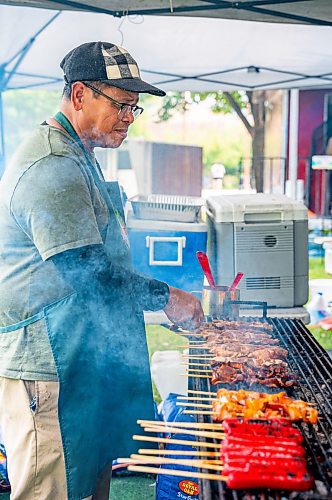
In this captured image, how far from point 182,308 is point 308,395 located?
28.9 inches

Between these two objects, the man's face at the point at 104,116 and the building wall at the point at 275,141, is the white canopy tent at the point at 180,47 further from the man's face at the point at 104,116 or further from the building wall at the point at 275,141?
the building wall at the point at 275,141

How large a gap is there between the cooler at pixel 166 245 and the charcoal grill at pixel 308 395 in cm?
78

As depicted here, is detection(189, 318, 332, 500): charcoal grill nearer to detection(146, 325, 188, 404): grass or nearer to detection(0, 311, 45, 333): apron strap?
detection(0, 311, 45, 333): apron strap

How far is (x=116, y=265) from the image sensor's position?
8.90 ft

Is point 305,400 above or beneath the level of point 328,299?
above

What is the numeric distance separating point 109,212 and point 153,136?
93.0ft

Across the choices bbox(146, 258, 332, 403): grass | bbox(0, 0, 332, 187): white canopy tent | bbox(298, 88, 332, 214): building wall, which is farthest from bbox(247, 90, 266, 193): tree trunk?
bbox(0, 0, 332, 187): white canopy tent

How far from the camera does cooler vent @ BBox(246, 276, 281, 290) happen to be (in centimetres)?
444

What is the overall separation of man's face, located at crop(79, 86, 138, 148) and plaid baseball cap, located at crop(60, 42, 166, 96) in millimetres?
50

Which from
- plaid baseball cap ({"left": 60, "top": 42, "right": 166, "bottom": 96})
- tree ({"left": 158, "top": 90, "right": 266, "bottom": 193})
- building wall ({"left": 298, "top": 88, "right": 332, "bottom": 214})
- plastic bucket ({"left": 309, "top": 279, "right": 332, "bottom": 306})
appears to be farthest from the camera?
building wall ({"left": 298, "top": 88, "right": 332, "bottom": 214})

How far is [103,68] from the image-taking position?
2797 millimetres

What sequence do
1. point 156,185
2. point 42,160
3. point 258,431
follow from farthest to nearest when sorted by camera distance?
point 156,185 < point 42,160 < point 258,431

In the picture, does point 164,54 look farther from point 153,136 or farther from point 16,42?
point 153,136

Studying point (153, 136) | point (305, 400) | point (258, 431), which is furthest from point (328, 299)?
point (153, 136)
